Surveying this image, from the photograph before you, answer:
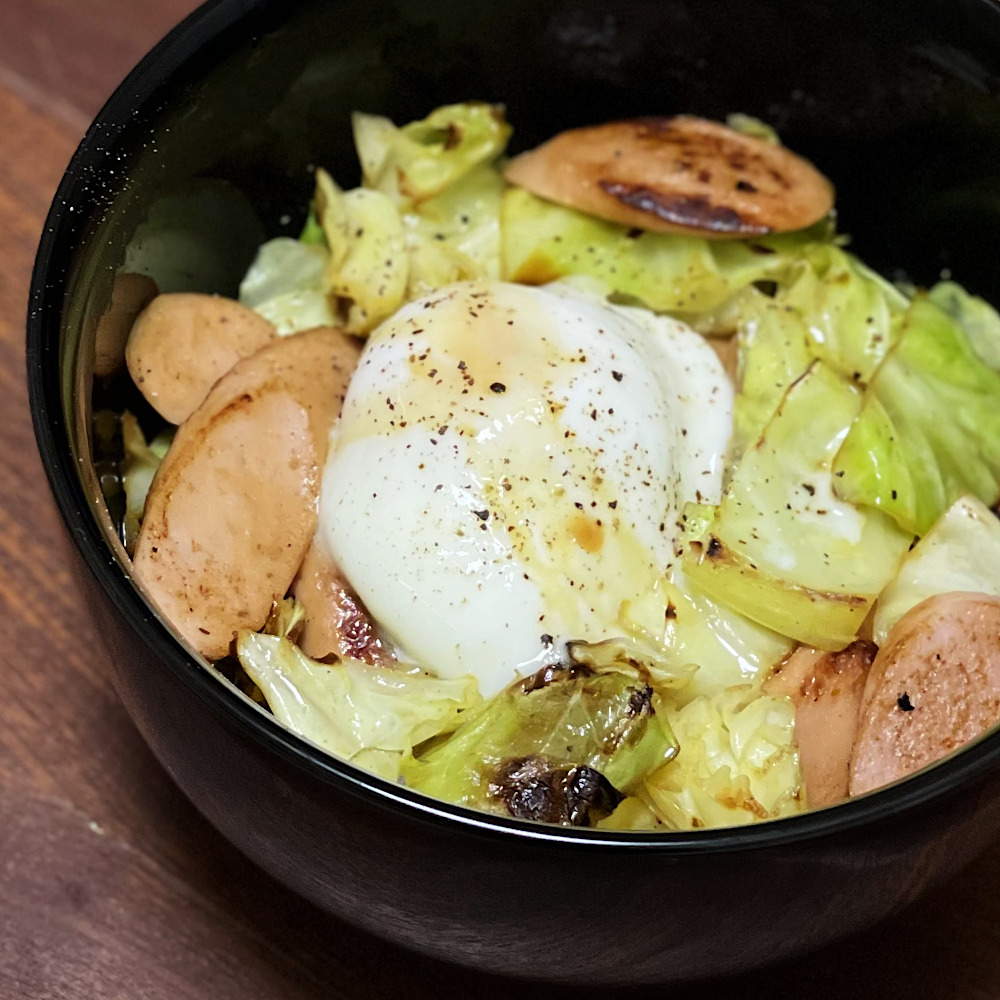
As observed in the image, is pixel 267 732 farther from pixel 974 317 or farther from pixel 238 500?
pixel 974 317

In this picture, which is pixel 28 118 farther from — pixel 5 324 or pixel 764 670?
pixel 764 670

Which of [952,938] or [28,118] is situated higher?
[28,118]

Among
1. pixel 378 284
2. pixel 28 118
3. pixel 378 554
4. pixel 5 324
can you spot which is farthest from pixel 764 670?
pixel 28 118

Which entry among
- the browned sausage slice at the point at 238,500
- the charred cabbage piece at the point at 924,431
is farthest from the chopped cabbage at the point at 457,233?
the charred cabbage piece at the point at 924,431

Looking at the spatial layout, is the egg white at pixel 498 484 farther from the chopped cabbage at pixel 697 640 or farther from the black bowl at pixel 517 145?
the black bowl at pixel 517 145

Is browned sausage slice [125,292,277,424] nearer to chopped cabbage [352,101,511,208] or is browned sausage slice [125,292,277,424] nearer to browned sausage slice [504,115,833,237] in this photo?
chopped cabbage [352,101,511,208]

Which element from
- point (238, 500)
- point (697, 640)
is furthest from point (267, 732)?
point (697, 640)
